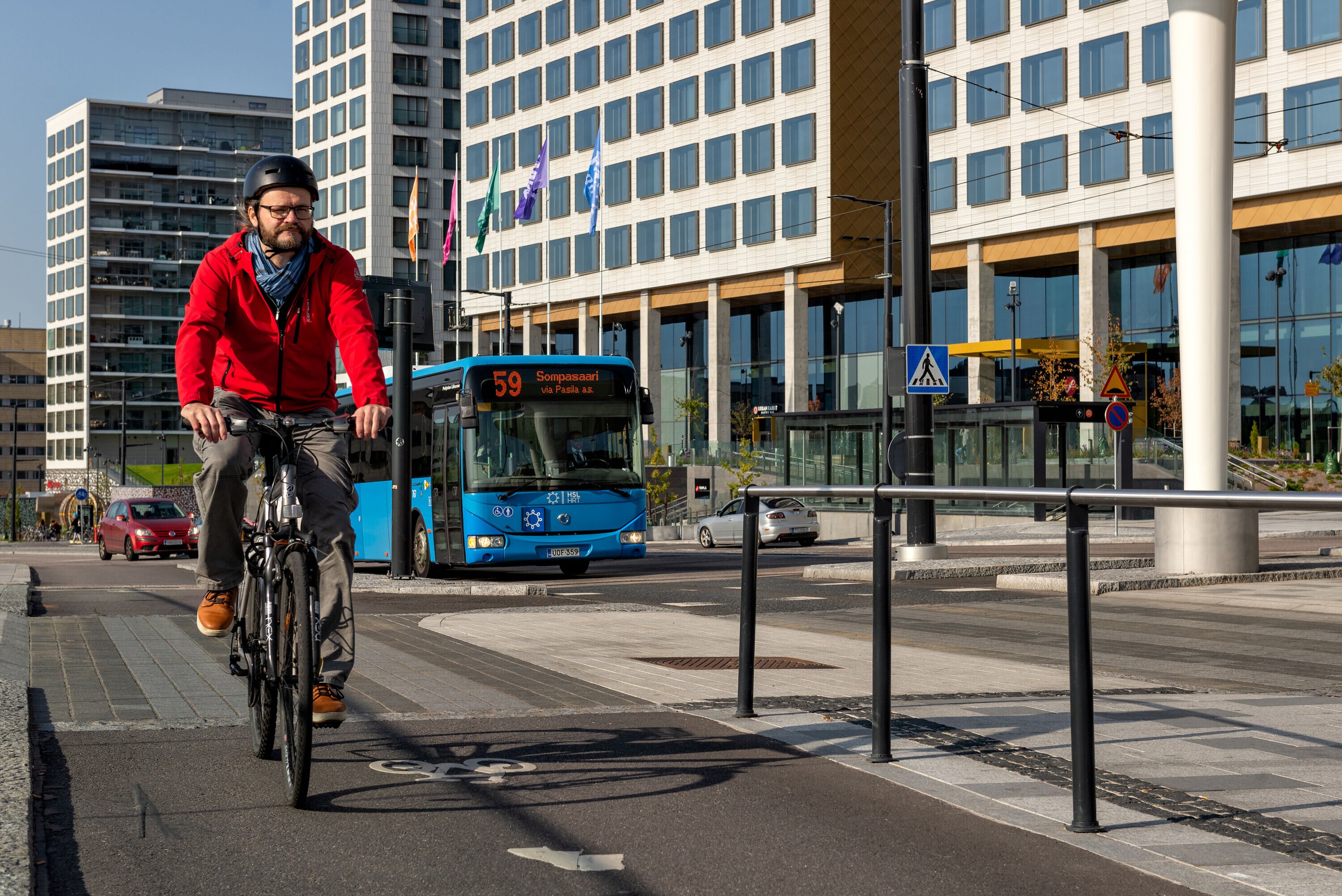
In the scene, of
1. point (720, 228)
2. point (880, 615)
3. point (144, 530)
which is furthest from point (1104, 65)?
point (880, 615)

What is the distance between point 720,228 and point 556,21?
16.3 metres

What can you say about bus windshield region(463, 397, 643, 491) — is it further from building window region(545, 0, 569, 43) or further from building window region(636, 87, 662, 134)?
building window region(545, 0, 569, 43)

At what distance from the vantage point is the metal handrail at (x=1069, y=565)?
14.3 ft

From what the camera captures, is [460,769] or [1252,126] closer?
[460,769]

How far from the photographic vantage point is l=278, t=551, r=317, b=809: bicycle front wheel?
15.4 feet

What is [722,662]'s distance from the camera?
373 inches

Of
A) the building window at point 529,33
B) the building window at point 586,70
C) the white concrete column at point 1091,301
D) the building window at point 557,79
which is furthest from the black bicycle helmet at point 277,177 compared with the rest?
the building window at point 529,33

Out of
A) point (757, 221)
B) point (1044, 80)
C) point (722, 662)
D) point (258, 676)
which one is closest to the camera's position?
point (258, 676)

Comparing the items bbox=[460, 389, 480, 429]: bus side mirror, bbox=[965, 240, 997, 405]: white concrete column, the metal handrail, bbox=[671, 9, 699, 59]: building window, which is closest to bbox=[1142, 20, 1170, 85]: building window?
bbox=[965, 240, 997, 405]: white concrete column

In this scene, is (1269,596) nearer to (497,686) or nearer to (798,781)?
(798,781)

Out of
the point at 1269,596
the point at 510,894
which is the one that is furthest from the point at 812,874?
the point at 1269,596

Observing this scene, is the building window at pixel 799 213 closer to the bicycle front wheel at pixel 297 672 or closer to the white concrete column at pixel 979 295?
the white concrete column at pixel 979 295

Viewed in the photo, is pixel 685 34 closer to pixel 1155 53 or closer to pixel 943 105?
pixel 943 105

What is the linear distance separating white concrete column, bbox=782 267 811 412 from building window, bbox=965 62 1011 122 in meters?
9.51
